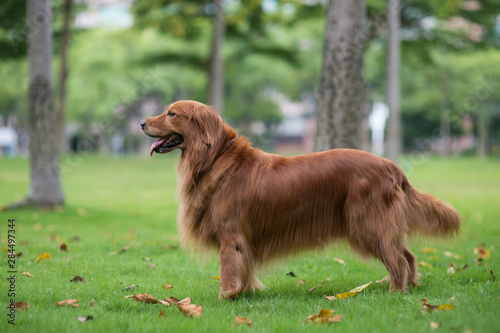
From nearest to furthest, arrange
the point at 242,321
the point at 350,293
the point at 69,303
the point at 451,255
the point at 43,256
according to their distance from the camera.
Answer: the point at 242,321 < the point at 69,303 < the point at 350,293 < the point at 43,256 < the point at 451,255

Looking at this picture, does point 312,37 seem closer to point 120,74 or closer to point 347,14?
point 120,74

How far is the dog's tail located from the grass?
0.42 feet

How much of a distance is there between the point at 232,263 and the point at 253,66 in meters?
34.0

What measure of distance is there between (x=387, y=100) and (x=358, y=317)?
13.7m

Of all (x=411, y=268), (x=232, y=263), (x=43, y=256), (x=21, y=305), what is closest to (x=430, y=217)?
(x=411, y=268)

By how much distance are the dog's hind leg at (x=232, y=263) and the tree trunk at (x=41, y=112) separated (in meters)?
7.43

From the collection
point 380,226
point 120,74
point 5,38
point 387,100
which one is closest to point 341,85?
point 380,226

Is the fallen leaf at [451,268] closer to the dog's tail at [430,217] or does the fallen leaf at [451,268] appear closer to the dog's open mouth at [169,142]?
the dog's tail at [430,217]

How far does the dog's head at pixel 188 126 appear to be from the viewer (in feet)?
15.4

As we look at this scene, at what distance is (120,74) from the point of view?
38.7 m

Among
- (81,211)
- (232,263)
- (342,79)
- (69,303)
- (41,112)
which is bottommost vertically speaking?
(81,211)

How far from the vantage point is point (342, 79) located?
7.38 metres

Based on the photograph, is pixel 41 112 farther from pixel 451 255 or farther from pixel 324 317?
pixel 324 317

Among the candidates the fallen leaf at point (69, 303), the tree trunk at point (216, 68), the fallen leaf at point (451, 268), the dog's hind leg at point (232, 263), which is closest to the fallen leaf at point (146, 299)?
the fallen leaf at point (69, 303)
